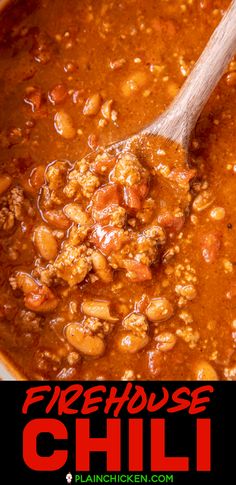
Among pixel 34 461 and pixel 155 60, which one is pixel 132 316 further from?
pixel 155 60

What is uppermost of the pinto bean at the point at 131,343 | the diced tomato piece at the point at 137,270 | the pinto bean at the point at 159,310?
the diced tomato piece at the point at 137,270

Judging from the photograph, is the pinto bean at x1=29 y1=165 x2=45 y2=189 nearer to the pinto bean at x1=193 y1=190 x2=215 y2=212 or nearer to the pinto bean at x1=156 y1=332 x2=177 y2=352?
the pinto bean at x1=193 y1=190 x2=215 y2=212

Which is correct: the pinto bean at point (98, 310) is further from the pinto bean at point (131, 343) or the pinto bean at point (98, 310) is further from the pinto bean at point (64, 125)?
the pinto bean at point (64, 125)

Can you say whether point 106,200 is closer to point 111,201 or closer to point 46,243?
point 111,201

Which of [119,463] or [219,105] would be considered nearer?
[119,463]

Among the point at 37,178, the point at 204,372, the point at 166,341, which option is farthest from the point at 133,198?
the point at 204,372

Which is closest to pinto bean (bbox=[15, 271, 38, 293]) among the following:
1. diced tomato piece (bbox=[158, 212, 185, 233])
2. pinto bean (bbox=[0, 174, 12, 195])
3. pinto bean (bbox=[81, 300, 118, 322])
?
pinto bean (bbox=[81, 300, 118, 322])

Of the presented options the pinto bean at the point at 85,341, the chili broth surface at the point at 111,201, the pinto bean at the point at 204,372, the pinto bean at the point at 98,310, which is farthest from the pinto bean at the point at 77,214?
the pinto bean at the point at 204,372

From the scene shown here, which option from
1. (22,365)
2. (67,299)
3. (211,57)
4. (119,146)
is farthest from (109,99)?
(22,365)
